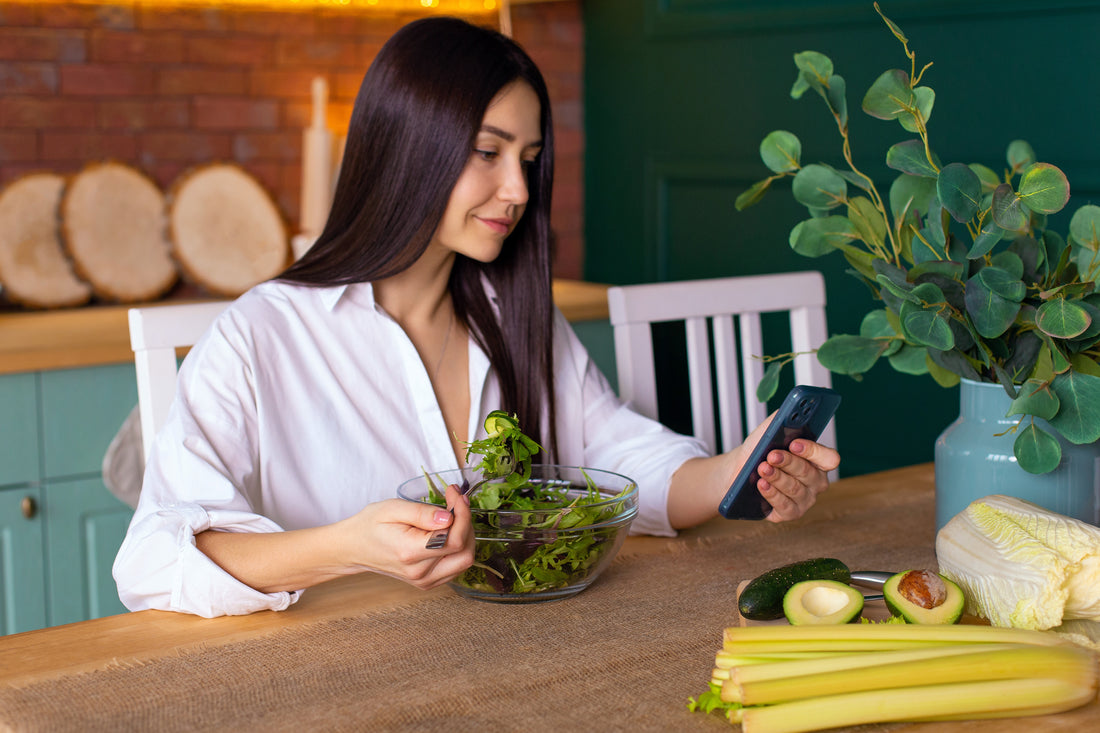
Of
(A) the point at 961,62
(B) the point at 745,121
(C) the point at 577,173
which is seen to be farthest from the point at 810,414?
(C) the point at 577,173

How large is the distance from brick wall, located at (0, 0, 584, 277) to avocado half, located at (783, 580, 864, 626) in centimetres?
213

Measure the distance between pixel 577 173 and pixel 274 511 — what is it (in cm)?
212

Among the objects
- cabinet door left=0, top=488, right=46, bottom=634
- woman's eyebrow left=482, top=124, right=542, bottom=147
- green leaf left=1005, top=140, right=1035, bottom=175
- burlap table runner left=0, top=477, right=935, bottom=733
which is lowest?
cabinet door left=0, top=488, right=46, bottom=634

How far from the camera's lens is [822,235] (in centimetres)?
124

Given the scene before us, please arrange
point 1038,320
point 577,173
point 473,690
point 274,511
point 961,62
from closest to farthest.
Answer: point 473,690 < point 1038,320 < point 274,511 < point 961,62 < point 577,173

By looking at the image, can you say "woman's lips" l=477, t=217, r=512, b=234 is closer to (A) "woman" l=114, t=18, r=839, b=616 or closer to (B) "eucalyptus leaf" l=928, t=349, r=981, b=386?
(A) "woman" l=114, t=18, r=839, b=616

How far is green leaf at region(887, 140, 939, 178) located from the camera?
3.65 feet

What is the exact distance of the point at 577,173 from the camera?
328 cm

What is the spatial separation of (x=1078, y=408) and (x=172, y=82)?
2.27 meters

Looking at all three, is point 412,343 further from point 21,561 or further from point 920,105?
point 21,561

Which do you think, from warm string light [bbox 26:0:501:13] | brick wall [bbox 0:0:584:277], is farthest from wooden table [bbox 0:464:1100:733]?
warm string light [bbox 26:0:501:13]

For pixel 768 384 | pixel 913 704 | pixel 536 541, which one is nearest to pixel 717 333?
pixel 768 384

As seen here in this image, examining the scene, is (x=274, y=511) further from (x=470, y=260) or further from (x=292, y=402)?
(x=470, y=260)

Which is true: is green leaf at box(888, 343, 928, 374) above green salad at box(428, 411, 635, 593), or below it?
above
